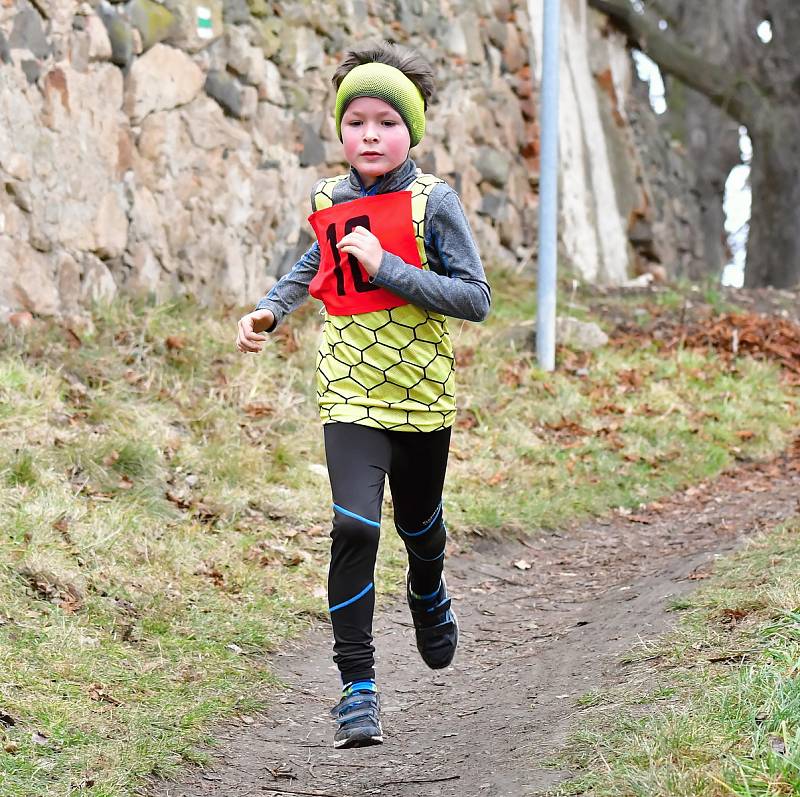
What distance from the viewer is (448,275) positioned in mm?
3646

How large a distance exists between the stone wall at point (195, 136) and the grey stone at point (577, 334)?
5.58 ft

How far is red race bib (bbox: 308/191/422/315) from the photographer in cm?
359

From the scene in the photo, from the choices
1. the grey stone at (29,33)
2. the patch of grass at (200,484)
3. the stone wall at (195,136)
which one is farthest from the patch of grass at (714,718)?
the grey stone at (29,33)

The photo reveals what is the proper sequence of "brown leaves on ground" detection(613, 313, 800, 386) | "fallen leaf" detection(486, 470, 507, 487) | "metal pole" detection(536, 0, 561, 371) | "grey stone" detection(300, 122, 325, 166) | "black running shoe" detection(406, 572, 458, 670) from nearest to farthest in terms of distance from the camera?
"black running shoe" detection(406, 572, 458, 670)
"fallen leaf" detection(486, 470, 507, 487)
"metal pole" detection(536, 0, 561, 371)
"grey stone" detection(300, 122, 325, 166)
"brown leaves on ground" detection(613, 313, 800, 386)

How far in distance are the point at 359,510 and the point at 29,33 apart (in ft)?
15.2

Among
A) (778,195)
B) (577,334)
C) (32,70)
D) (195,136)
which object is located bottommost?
(577,334)

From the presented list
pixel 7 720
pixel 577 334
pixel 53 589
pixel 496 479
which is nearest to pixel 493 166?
pixel 577 334

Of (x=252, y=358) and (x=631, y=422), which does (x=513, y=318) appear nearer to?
(x=631, y=422)

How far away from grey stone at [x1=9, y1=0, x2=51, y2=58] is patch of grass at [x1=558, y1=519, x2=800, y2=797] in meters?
4.98

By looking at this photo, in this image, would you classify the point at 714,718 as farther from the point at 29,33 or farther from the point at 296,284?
the point at 29,33

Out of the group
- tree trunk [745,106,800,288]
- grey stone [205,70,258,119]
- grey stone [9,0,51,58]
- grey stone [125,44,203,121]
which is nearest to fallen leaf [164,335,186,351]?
grey stone [125,44,203,121]

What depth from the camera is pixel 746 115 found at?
15.2m

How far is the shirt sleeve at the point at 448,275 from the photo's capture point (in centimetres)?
346

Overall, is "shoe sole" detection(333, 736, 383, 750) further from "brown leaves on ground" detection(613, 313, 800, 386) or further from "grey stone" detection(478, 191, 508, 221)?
"grey stone" detection(478, 191, 508, 221)
